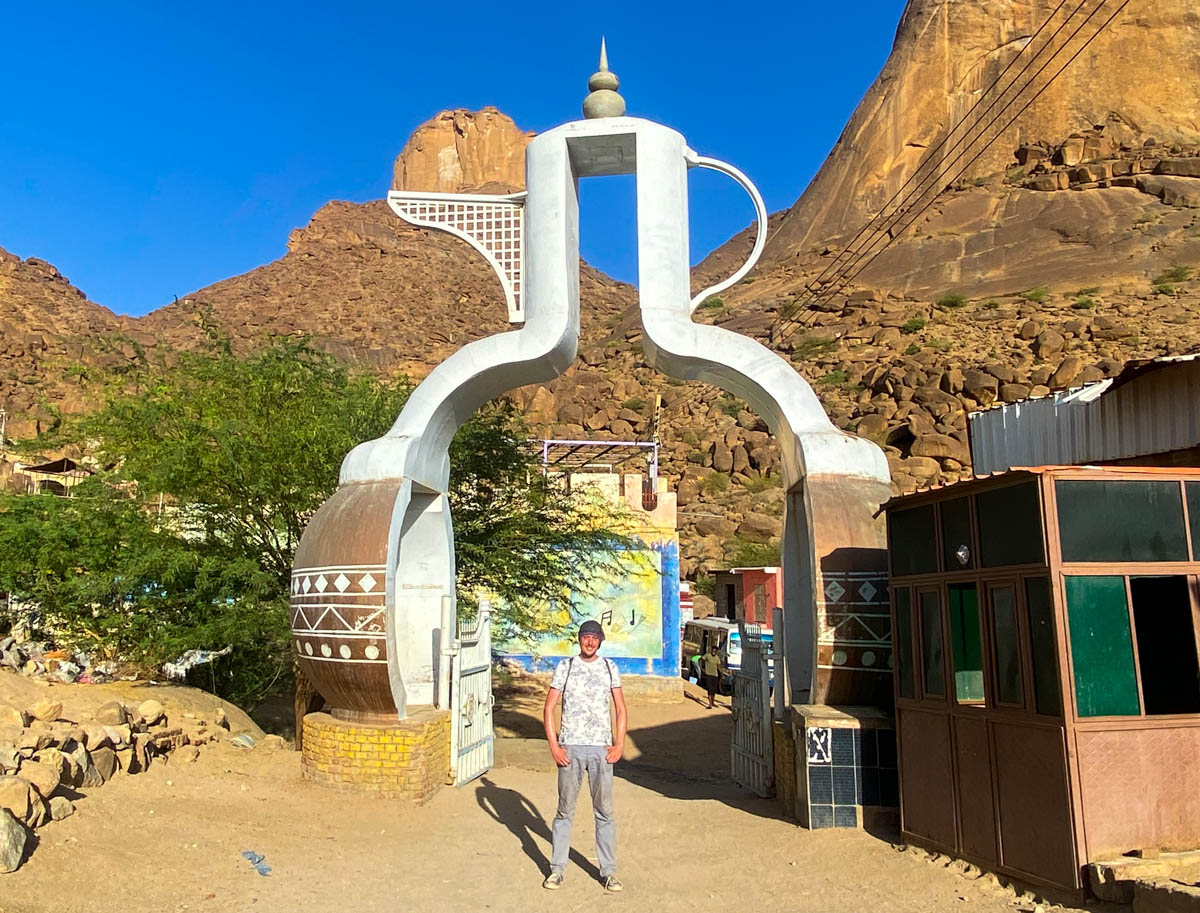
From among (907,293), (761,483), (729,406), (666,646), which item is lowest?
(666,646)

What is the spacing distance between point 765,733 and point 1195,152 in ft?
221

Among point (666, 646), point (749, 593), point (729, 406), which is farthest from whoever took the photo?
point (729, 406)

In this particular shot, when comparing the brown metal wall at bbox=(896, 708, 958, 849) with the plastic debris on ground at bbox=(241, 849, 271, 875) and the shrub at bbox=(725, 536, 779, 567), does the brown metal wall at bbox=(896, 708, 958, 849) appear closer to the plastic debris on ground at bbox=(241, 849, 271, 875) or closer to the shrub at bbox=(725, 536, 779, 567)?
the plastic debris on ground at bbox=(241, 849, 271, 875)

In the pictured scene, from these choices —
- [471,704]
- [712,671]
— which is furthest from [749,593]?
[471,704]

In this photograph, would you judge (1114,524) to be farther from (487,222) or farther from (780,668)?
(487,222)

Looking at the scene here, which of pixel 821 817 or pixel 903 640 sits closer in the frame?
pixel 903 640

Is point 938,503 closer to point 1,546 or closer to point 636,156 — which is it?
point 636,156

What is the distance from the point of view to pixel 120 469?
37.8ft

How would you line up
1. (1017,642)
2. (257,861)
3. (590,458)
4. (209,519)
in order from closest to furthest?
1. (1017,642)
2. (257,861)
3. (209,519)
4. (590,458)

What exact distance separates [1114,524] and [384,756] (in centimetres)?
582

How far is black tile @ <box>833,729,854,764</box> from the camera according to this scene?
7.15m

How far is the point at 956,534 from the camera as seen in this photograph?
620cm

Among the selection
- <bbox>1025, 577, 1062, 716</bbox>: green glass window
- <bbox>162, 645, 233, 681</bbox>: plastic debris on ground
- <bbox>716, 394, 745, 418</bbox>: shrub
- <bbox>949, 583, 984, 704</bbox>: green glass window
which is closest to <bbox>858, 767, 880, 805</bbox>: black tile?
<bbox>949, 583, 984, 704</bbox>: green glass window

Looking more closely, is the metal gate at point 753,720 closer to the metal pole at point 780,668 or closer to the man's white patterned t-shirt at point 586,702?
the metal pole at point 780,668
